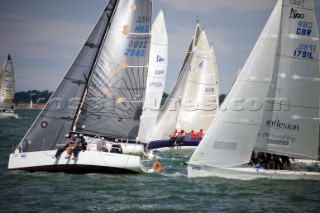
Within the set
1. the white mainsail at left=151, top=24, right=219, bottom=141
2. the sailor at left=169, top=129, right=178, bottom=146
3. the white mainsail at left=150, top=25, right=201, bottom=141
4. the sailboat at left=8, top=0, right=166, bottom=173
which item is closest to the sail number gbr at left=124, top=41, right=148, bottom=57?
the sailboat at left=8, top=0, right=166, bottom=173

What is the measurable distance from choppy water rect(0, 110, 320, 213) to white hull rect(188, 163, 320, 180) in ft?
0.79

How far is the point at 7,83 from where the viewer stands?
259 ft

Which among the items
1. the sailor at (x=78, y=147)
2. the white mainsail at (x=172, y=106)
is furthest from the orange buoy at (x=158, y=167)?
the white mainsail at (x=172, y=106)

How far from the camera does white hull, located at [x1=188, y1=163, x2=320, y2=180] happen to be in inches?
872

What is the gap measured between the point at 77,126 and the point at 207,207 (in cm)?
819

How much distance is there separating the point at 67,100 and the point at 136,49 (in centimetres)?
407

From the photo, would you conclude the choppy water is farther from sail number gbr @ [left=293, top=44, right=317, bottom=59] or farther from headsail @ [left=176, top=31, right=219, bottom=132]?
headsail @ [left=176, top=31, right=219, bottom=132]

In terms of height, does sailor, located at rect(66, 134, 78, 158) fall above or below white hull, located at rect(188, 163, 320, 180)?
above

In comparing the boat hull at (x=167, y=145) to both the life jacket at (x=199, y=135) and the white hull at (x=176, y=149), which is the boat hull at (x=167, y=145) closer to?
the white hull at (x=176, y=149)

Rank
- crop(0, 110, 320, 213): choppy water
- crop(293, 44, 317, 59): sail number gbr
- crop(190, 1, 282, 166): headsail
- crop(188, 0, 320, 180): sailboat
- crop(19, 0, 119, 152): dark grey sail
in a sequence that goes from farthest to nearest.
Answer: crop(293, 44, 317, 59): sail number gbr
crop(19, 0, 119, 152): dark grey sail
crop(188, 0, 320, 180): sailboat
crop(190, 1, 282, 166): headsail
crop(0, 110, 320, 213): choppy water

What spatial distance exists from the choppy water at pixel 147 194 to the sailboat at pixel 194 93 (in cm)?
1640

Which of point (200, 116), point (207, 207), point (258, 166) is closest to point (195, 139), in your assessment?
point (200, 116)

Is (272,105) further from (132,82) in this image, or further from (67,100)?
(67,100)

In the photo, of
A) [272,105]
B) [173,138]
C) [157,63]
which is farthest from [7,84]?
[272,105]
